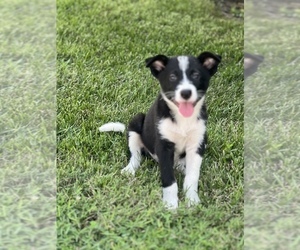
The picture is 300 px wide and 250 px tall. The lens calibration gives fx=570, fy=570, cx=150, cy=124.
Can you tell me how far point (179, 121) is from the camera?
347 centimetres

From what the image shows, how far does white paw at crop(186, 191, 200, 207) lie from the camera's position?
3299 millimetres

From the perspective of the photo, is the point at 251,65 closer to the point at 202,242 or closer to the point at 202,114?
the point at 202,114

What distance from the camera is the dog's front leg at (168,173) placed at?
3.31 metres

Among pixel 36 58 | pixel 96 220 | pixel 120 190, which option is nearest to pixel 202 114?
pixel 120 190

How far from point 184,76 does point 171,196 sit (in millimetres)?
702

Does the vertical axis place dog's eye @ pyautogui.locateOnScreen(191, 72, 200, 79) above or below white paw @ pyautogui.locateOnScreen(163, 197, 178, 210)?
above

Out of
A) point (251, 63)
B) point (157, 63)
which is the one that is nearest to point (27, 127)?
point (157, 63)

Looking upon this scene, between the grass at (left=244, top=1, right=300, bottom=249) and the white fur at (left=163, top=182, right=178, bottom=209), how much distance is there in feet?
1.34

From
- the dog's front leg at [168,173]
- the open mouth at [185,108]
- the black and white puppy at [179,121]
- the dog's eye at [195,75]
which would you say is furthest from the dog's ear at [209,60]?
the dog's front leg at [168,173]

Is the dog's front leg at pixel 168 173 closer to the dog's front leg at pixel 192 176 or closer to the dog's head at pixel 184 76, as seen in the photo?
the dog's front leg at pixel 192 176

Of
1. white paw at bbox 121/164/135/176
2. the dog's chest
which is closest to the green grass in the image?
white paw at bbox 121/164/135/176

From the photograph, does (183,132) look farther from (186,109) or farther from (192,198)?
(192,198)

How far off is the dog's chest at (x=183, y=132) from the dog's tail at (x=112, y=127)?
26.3 inches

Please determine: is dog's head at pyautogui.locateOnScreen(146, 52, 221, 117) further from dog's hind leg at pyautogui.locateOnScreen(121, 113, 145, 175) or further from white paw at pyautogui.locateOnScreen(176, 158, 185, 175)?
dog's hind leg at pyautogui.locateOnScreen(121, 113, 145, 175)
